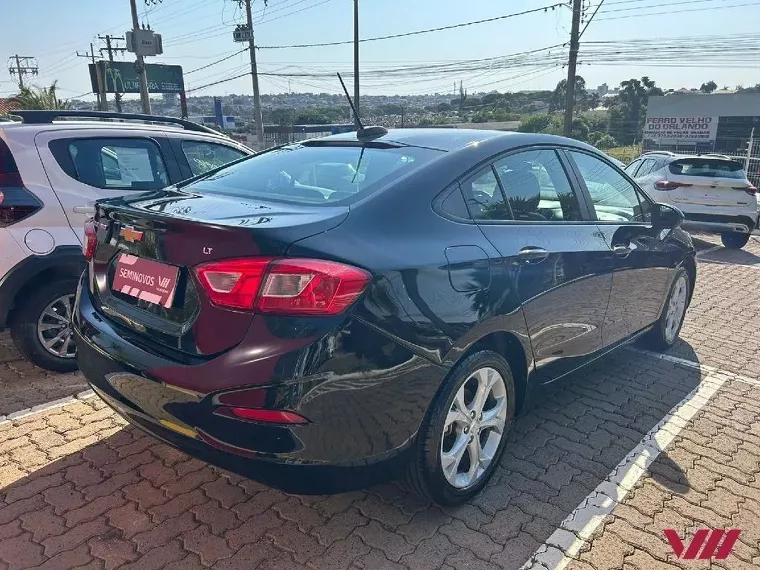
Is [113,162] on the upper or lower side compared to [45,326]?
upper

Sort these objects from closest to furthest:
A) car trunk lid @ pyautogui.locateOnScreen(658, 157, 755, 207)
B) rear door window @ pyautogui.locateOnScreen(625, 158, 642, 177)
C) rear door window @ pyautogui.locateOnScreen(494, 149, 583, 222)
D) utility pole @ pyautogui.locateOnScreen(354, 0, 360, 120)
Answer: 1. rear door window @ pyautogui.locateOnScreen(494, 149, 583, 222)
2. car trunk lid @ pyautogui.locateOnScreen(658, 157, 755, 207)
3. rear door window @ pyautogui.locateOnScreen(625, 158, 642, 177)
4. utility pole @ pyautogui.locateOnScreen(354, 0, 360, 120)

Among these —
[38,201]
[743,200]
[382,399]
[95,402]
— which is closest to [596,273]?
[382,399]

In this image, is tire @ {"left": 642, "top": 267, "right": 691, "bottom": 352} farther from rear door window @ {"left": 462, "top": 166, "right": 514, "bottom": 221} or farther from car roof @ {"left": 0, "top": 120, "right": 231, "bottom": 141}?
car roof @ {"left": 0, "top": 120, "right": 231, "bottom": 141}

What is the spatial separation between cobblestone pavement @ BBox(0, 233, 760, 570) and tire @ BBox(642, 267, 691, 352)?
2.98 feet

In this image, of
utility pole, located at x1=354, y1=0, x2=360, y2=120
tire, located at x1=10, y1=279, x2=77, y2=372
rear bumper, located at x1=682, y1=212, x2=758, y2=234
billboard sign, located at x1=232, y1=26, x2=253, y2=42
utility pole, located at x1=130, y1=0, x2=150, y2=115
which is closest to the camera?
tire, located at x1=10, y1=279, x2=77, y2=372

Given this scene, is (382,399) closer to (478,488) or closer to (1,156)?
(478,488)

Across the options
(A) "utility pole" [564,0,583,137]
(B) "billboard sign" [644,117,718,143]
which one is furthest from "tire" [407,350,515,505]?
(B) "billboard sign" [644,117,718,143]

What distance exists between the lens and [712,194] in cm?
979

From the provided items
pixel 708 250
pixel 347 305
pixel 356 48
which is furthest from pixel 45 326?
pixel 356 48

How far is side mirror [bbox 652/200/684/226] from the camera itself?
4.16 m

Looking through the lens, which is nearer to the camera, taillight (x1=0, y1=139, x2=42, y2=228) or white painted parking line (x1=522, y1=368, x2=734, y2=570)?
white painted parking line (x1=522, y1=368, x2=734, y2=570)

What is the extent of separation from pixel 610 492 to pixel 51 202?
3.73 meters

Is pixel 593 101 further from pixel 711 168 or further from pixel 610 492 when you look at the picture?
pixel 610 492

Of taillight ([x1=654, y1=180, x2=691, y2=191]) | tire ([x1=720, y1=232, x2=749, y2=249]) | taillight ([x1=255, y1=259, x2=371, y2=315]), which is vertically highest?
taillight ([x1=255, y1=259, x2=371, y2=315])
